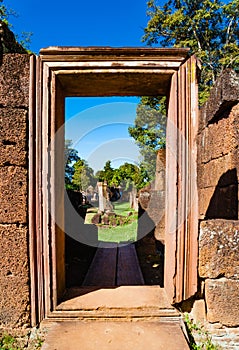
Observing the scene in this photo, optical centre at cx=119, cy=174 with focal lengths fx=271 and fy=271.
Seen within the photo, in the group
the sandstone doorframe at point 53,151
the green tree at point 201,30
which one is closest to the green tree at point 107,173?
the green tree at point 201,30

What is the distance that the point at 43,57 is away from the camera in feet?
9.36

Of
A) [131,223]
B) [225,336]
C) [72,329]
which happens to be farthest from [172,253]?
[131,223]

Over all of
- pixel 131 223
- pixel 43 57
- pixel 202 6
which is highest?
pixel 202 6

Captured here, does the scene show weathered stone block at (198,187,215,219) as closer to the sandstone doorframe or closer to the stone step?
the sandstone doorframe

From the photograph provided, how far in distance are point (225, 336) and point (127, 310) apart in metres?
1.00

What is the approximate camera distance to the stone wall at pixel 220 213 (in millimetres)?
2686

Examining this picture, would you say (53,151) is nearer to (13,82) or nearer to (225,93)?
(13,82)

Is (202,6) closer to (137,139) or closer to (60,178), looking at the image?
(137,139)

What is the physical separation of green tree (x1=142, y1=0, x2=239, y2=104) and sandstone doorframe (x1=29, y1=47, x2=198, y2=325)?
14.5 metres

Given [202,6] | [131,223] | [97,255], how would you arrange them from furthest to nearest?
[202,6] < [131,223] < [97,255]

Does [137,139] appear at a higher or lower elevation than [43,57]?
higher

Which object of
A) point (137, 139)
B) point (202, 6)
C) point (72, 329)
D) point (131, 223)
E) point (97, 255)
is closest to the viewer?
point (72, 329)

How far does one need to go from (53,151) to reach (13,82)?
0.82 meters

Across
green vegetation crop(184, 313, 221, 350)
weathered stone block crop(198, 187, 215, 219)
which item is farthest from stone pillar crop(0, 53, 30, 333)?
weathered stone block crop(198, 187, 215, 219)
